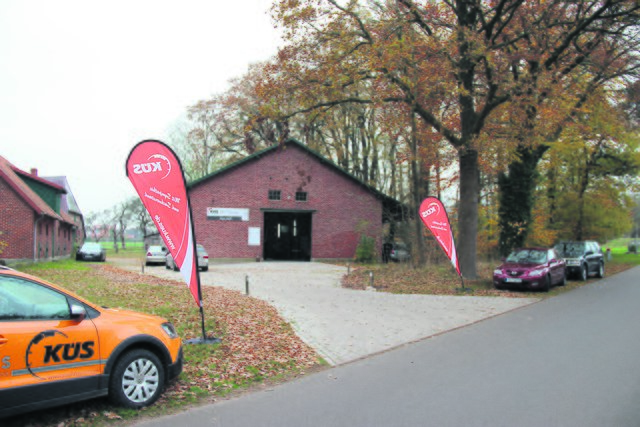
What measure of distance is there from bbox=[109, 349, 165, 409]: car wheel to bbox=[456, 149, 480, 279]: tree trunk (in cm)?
1532

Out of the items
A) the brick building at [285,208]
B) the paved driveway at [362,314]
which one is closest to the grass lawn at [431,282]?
the paved driveway at [362,314]

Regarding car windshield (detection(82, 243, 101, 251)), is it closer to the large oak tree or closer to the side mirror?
the large oak tree

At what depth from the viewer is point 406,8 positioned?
→ 694 inches

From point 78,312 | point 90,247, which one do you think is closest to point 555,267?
point 78,312

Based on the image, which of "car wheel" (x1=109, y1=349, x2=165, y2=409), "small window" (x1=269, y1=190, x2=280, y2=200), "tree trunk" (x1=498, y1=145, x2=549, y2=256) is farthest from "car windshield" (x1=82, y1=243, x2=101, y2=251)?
"car wheel" (x1=109, y1=349, x2=165, y2=409)

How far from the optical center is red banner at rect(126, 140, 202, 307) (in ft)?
24.9

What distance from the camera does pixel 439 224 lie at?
1581cm

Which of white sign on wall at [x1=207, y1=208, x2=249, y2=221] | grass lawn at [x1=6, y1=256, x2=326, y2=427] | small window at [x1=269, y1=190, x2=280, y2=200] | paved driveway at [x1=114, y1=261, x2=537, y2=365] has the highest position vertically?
small window at [x1=269, y1=190, x2=280, y2=200]

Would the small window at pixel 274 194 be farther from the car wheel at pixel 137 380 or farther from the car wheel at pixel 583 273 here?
the car wheel at pixel 137 380

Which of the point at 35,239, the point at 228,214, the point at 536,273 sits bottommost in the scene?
the point at 536,273

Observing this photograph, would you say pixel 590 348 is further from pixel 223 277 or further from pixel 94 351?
pixel 223 277

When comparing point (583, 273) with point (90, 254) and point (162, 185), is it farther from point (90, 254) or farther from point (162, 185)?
point (90, 254)

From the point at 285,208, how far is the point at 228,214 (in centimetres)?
385

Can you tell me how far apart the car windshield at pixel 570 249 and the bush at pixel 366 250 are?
12.2 metres
